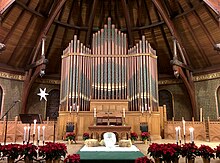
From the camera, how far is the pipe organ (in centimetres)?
1244

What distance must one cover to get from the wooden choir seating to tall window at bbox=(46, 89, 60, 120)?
5.87 m

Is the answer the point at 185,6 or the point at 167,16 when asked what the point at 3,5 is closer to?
the point at 167,16

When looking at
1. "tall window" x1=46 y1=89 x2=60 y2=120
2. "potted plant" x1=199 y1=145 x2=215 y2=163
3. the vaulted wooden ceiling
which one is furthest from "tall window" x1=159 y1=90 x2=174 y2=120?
"potted plant" x1=199 y1=145 x2=215 y2=163

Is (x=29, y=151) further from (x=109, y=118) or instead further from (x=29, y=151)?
(x=109, y=118)

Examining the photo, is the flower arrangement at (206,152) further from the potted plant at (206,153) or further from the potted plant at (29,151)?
the potted plant at (29,151)

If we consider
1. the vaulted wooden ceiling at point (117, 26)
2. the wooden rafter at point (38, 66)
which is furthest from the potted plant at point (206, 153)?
the wooden rafter at point (38, 66)

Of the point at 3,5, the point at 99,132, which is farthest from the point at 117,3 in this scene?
the point at 99,132

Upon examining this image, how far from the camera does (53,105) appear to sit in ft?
53.9

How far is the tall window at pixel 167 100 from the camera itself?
1635 centimetres

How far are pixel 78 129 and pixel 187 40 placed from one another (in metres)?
9.04

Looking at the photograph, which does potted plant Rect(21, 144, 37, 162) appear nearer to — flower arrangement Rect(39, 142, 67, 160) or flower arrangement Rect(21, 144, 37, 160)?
flower arrangement Rect(21, 144, 37, 160)

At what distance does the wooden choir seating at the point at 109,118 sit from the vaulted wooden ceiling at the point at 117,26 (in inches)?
224

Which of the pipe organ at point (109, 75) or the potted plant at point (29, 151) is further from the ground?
the pipe organ at point (109, 75)

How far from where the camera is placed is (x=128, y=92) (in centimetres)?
1273
